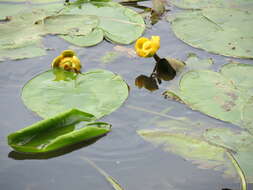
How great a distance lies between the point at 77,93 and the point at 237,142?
1006 millimetres

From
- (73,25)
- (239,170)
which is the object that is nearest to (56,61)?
(73,25)

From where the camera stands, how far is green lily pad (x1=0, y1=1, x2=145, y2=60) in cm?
312

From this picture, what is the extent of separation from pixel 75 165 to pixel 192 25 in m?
1.73

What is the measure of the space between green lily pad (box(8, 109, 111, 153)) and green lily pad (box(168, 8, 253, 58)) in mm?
1191

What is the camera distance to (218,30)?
3252 millimetres

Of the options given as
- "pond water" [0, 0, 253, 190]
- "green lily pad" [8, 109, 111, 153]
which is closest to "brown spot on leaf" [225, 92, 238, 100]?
"pond water" [0, 0, 253, 190]

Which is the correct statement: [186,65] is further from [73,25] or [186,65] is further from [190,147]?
[73,25]

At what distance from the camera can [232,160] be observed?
2.10 m

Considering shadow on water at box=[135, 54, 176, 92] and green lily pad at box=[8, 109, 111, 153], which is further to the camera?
shadow on water at box=[135, 54, 176, 92]

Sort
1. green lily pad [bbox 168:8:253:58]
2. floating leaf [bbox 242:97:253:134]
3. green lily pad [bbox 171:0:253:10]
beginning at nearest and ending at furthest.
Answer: floating leaf [bbox 242:97:253:134]
green lily pad [bbox 168:8:253:58]
green lily pad [bbox 171:0:253:10]

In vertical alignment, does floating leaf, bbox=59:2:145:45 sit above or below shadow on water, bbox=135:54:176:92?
above

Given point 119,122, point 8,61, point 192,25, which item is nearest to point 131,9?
point 192,25

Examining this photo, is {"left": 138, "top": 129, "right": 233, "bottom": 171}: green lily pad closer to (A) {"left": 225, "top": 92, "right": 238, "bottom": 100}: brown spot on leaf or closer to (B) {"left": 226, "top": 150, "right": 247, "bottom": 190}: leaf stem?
(B) {"left": 226, "top": 150, "right": 247, "bottom": 190}: leaf stem

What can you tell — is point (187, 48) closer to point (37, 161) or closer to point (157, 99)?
point (157, 99)
